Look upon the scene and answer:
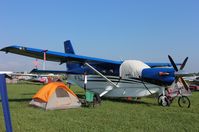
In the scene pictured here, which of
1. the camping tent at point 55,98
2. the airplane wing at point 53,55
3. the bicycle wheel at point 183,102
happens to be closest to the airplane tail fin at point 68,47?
the airplane wing at point 53,55

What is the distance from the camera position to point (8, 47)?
1256 cm

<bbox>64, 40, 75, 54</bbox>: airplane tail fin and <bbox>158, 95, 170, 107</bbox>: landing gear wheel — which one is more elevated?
<bbox>64, 40, 75, 54</bbox>: airplane tail fin

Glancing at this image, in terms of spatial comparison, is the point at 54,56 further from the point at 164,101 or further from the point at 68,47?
the point at 164,101

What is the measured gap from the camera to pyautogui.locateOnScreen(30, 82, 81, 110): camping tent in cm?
1104

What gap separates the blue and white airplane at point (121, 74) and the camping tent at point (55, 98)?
8.51ft

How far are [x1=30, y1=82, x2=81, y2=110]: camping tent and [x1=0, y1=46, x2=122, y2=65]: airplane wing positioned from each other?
258 cm

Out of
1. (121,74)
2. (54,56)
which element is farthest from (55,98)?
(121,74)

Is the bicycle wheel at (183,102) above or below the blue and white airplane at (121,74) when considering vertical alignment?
below

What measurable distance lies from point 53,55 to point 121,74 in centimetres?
345

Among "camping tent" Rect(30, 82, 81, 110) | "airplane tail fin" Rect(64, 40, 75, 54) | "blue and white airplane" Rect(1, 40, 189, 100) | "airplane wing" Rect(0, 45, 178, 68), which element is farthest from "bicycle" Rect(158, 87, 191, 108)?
"airplane tail fin" Rect(64, 40, 75, 54)

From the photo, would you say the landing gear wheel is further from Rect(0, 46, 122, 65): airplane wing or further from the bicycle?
Rect(0, 46, 122, 65): airplane wing

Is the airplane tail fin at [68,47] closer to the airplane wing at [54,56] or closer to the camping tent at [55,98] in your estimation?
the airplane wing at [54,56]

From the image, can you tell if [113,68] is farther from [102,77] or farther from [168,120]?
[168,120]

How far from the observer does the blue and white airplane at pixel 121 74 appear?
13.0 metres
